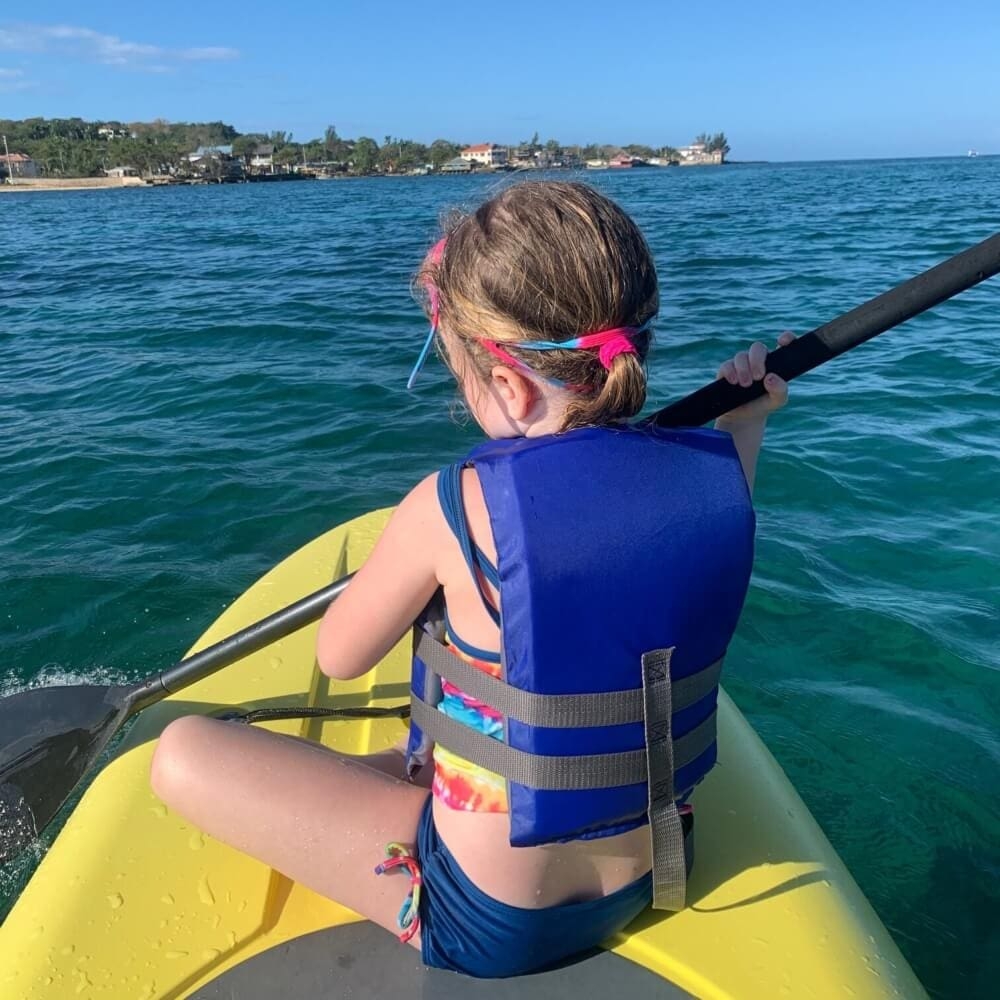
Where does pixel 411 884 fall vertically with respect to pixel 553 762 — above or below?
below

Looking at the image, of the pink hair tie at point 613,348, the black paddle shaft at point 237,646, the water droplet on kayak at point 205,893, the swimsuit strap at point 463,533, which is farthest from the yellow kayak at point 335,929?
the pink hair tie at point 613,348

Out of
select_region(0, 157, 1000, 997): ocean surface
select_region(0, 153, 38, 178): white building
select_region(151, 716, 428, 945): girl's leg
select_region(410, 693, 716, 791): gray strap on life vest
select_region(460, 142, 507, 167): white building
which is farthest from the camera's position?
select_region(460, 142, 507, 167): white building

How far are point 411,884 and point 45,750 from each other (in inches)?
59.9

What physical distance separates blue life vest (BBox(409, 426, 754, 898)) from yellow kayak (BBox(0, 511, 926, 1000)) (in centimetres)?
35

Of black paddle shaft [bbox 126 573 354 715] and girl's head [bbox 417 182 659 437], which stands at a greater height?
girl's head [bbox 417 182 659 437]

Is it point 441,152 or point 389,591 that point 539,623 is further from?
point 441,152

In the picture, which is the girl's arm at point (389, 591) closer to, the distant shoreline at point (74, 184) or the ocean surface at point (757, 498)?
the ocean surface at point (757, 498)

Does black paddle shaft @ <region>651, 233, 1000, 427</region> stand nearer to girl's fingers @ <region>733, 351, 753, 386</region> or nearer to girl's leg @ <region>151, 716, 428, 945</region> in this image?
girl's fingers @ <region>733, 351, 753, 386</region>

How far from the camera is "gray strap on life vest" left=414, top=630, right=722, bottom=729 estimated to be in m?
1.34

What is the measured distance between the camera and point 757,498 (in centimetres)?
529

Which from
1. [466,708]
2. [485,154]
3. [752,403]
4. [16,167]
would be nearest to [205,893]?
[466,708]

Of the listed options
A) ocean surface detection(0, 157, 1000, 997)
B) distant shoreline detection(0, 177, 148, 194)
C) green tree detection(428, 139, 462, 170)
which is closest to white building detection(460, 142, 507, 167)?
green tree detection(428, 139, 462, 170)

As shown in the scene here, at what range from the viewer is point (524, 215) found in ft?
4.38

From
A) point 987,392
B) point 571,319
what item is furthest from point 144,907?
point 987,392
